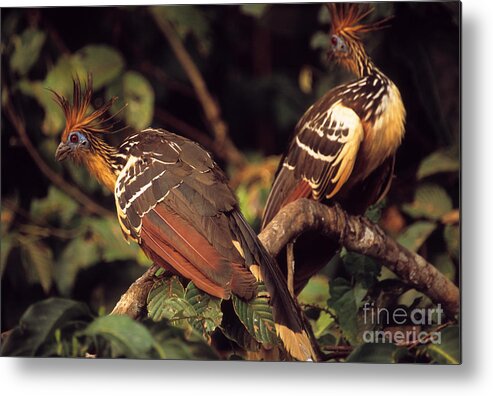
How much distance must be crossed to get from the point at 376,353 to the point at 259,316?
0.34 m

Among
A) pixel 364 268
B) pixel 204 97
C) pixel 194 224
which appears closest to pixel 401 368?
pixel 364 268

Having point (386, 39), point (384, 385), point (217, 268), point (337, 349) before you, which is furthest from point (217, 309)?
point (386, 39)

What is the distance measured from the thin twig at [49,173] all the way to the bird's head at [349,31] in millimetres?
800

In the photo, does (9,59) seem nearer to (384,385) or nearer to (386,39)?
(386,39)

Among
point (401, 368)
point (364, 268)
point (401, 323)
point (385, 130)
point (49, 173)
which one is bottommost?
point (401, 368)

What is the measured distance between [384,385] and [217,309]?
51 cm

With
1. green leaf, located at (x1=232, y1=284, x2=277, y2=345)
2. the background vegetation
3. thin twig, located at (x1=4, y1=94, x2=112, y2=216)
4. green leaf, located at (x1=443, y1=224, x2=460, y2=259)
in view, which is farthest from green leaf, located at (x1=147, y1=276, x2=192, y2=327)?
green leaf, located at (x1=443, y1=224, x2=460, y2=259)

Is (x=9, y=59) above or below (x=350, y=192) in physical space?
above

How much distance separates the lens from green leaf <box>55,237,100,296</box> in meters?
2.69

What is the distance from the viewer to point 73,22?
106 inches

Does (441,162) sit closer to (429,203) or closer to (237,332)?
(429,203)

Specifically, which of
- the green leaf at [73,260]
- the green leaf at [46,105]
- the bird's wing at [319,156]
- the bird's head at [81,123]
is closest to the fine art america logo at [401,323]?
the bird's wing at [319,156]

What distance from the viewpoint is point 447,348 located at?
252cm

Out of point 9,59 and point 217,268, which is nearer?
point 217,268
